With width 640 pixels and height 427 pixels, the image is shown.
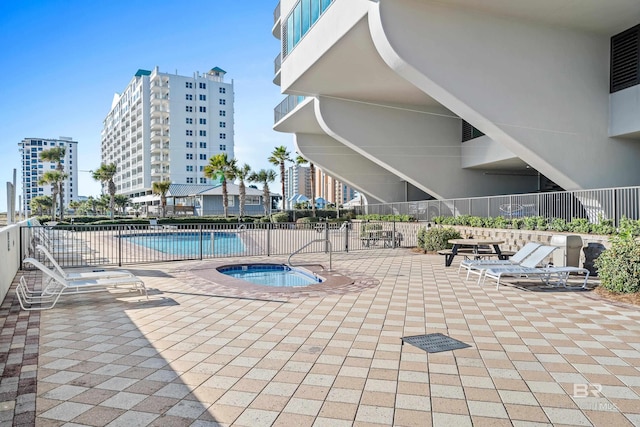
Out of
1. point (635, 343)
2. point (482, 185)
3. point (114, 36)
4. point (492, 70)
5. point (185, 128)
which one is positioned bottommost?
point (635, 343)

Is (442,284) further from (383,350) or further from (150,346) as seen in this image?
(150,346)

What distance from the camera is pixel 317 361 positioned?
13.8 feet

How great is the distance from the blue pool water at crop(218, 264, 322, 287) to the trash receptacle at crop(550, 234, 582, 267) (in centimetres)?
583

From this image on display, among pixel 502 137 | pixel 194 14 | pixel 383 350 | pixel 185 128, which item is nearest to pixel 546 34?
pixel 502 137

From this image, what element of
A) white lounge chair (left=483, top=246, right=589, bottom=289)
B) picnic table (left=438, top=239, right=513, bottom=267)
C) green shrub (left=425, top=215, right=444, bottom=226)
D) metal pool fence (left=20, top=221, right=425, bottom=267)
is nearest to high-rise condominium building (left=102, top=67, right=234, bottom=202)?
metal pool fence (left=20, top=221, right=425, bottom=267)

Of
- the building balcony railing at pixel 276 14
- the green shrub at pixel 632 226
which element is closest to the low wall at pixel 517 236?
the green shrub at pixel 632 226

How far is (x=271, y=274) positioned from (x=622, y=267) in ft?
26.6

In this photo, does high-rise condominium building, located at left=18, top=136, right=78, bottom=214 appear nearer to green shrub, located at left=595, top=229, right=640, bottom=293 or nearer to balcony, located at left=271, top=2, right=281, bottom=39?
balcony, located at left=271, top=2, right=281, bottom=39

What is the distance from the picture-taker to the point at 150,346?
15.4 ft

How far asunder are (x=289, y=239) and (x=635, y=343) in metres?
14.4

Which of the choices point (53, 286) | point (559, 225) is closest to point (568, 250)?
point (559, 225)

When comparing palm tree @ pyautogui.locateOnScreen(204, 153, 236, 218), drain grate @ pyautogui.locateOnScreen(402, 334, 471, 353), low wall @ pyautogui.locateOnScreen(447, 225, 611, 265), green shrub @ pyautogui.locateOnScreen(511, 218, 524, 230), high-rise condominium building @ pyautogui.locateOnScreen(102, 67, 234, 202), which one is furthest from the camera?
high-rise condominium building @ pyautogui.locateOnScreen(102, 67, 234, 202)

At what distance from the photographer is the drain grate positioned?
15.1 feet
